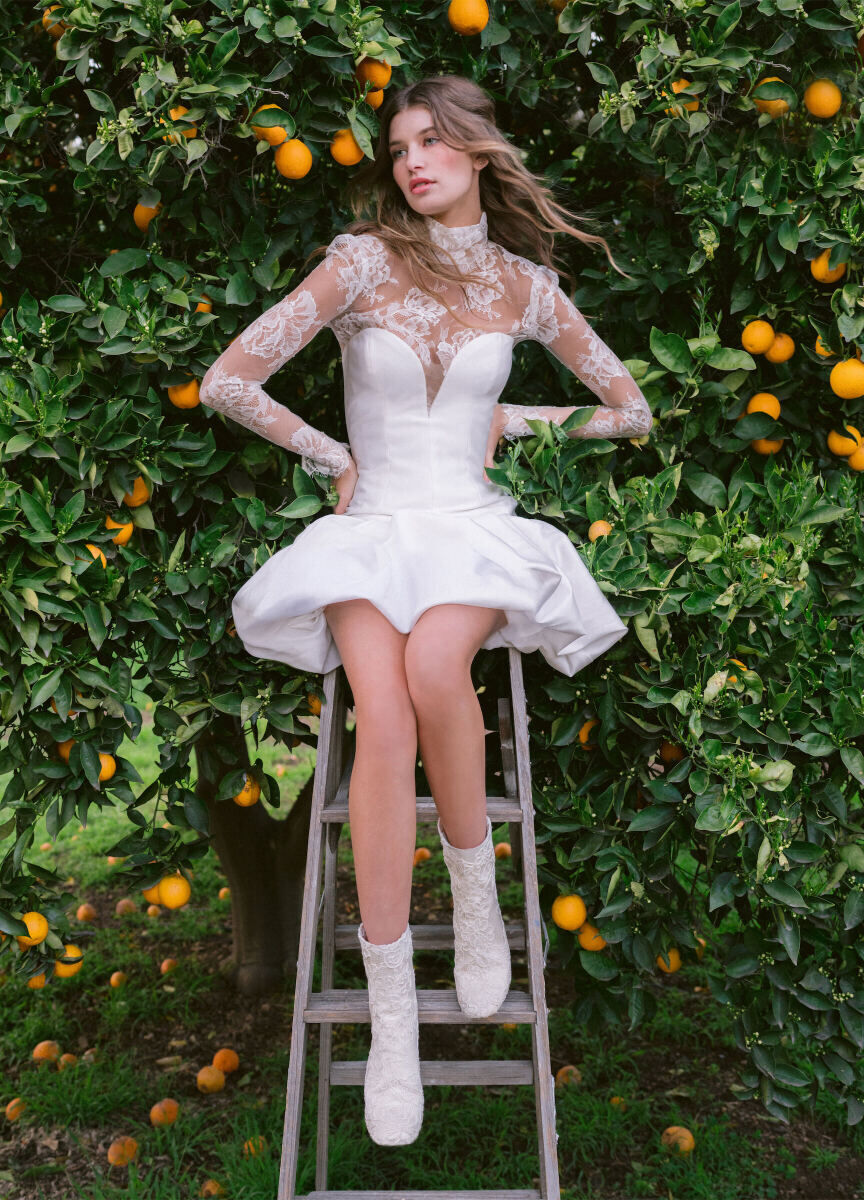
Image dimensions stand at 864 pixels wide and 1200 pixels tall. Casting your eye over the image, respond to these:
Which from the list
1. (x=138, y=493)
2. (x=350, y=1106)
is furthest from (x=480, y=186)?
(x=350, y=1106)

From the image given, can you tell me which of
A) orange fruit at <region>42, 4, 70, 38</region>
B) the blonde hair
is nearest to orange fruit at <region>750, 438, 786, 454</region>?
the blonde hair

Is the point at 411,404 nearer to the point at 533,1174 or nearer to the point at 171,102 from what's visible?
the point at 171,102

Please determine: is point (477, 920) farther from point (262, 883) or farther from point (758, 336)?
point (758, 336)

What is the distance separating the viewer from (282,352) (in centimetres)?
220

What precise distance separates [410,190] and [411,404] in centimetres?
47

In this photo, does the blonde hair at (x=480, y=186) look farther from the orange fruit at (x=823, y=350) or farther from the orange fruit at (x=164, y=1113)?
the orange fruit at (x=164, y=1113)

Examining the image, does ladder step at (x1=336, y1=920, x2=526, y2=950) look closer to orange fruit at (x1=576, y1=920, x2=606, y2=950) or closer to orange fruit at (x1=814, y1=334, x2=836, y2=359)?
orange fruit at (x1=576, y1=920, x2=606, y2=950)

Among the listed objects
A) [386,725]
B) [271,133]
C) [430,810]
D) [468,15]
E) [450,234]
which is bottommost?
[430,810]

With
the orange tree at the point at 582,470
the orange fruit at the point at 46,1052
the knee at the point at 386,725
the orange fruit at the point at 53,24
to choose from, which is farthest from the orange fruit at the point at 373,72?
the orange fruit at the point at 46,1052

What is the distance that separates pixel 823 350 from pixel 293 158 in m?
1.27

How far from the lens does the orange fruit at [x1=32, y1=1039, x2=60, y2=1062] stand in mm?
2945

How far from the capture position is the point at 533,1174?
2.56m

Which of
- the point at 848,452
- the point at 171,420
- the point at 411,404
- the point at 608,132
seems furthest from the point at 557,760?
the point at 608,132

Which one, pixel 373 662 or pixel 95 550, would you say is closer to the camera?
pixel 373 662
